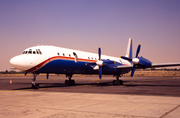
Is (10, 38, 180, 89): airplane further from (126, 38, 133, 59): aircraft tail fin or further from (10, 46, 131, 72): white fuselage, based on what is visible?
(126, 38, 133, 59): aircraft tail fin

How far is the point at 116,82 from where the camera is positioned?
97.0ft

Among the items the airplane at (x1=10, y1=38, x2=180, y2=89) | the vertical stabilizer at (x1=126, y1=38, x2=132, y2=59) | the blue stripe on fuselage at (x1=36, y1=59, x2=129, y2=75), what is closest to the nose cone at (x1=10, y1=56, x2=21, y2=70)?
the airplane at (x1=10, y1=38, x2=180, y2=89)

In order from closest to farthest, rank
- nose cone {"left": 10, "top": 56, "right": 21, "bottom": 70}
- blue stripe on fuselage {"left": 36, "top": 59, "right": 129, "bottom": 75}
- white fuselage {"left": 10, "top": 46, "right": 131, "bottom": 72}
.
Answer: nose cone {"left": 10, "top": 56, "right": 21, "bottom": 70} → white fuselage {"left": 10, "top": 46, "right": 131, "bottom": 72} → blue stripe on fuselage {"left": 36, "top": 59, "right": 129, "bottom": 75}

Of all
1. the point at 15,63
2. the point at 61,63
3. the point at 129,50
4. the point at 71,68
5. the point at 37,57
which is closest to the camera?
the point at 15,63

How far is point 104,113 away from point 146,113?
72.3 inches

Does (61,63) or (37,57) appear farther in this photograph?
(61,63)

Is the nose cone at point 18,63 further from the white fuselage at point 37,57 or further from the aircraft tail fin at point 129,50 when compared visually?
the aircraft tail fin at point 129,50

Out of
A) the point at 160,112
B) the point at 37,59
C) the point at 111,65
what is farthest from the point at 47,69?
the point at 160,112

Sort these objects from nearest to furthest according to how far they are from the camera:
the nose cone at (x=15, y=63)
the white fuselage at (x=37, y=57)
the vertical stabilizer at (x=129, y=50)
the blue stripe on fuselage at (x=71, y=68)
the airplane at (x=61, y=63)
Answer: the nose cone at (x=15, y=63), the white fuselage at (x=37, y=57), the airplane at (x=61, y=63), the blue stripe on fuselage at (x=71, y=68), the vertical stabilizer at (x=129, y=50)

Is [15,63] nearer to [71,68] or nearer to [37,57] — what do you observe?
[37,57]

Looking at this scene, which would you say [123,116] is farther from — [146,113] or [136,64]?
[136,64]

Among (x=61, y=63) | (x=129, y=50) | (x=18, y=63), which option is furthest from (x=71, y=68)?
(x=129, y=50)

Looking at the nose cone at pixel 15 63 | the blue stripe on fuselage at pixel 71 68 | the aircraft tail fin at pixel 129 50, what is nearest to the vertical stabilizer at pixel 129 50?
the aircraft tail fin at pixel 129 50

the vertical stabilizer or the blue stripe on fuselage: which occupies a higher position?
the vertical stabilizer
